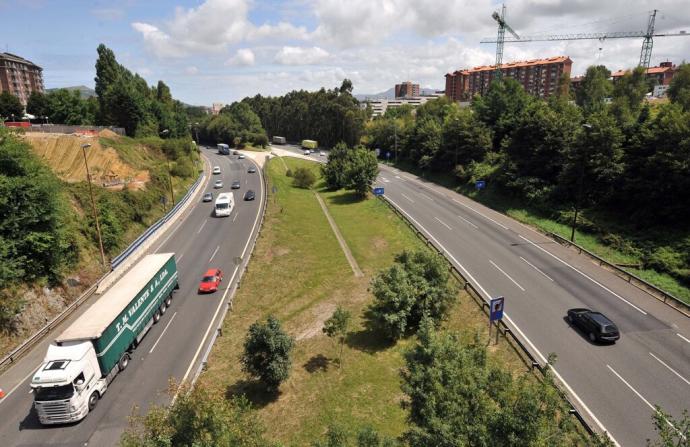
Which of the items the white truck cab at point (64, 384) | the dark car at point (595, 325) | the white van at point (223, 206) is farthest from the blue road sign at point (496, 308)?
the white van at point (223, 206)

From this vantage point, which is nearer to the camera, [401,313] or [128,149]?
[401,313]

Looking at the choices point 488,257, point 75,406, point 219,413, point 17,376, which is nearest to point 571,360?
point 488,257

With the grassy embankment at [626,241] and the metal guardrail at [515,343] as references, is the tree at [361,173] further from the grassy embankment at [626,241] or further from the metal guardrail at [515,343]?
the metal guardrail at [515,343]

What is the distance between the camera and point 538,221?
47.6 meters

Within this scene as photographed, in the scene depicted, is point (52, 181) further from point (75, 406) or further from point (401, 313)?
point (401, 313)

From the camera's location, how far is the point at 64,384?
1884cm

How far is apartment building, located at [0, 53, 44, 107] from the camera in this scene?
146m

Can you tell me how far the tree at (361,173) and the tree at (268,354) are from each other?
153 ft

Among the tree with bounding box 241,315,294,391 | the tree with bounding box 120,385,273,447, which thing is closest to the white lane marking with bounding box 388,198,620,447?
the tree with bounding box 120,385,273,447

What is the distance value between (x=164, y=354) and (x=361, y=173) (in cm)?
4588

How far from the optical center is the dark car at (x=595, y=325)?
24.1m

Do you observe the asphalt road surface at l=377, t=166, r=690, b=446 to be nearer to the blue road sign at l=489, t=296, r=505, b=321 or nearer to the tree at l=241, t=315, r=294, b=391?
the blue road sign at l=489, t=296, r=505, b=321

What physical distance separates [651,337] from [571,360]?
20.5ft

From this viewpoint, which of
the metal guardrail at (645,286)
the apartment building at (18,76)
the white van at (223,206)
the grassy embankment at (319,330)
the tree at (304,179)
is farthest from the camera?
the apartment building at (18,76)
